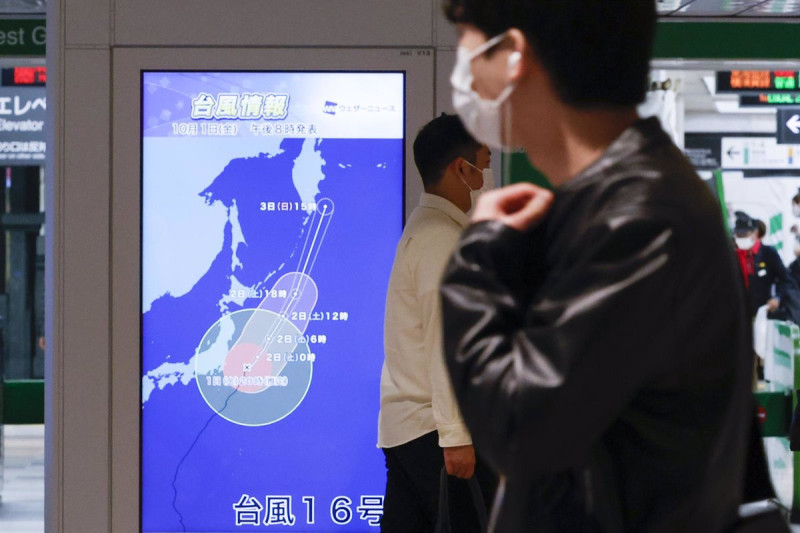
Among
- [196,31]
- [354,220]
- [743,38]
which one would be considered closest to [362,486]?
[354,220]

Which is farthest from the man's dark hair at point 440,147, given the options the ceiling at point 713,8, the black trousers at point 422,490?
the ceiling at point 713,8

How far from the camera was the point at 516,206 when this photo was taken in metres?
1.18

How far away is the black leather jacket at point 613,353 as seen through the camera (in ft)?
3.43

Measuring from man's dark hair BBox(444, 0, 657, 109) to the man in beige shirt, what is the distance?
2.26m

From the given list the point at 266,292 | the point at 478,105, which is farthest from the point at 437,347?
the point at 478,105

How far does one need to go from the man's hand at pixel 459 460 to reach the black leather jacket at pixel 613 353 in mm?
2169

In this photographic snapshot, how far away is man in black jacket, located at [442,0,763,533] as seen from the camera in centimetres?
105

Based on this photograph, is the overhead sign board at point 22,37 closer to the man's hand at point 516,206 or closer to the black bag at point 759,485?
the man's hand at point 516,206

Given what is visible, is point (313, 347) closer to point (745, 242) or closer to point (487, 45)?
point (487, 45)

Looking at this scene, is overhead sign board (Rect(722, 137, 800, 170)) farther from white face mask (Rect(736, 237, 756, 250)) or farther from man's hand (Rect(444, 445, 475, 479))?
man's hand (Rect(444, 445, 475, 479))

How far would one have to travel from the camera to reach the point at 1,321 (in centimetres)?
1401

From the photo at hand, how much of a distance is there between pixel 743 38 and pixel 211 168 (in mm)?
2908

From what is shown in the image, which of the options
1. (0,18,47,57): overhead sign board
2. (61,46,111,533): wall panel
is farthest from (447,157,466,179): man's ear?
(0,18,47,57): overhead sign board

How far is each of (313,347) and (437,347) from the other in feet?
3.41
